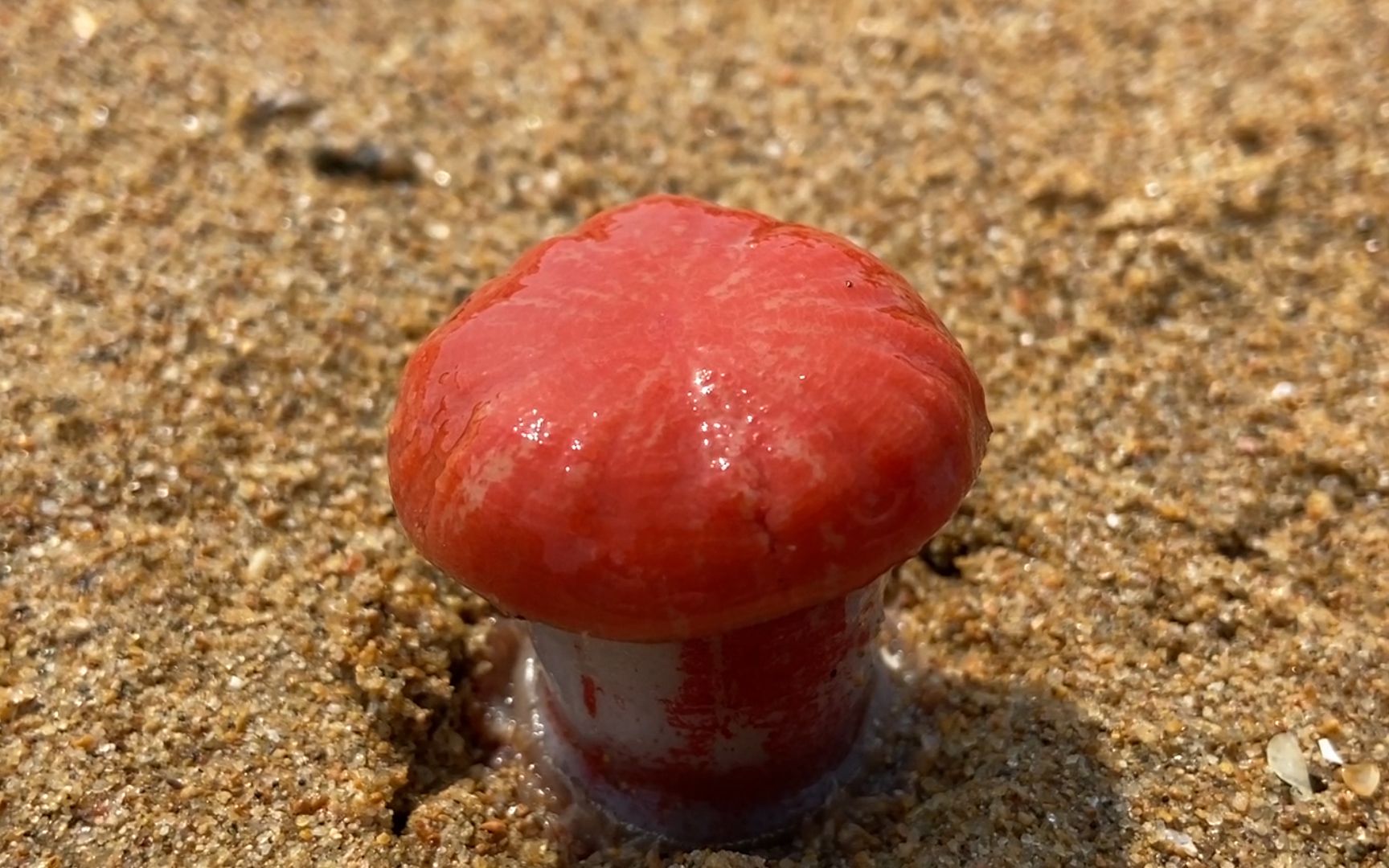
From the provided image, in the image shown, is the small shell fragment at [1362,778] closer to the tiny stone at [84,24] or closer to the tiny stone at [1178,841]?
the tiny stone at [1178,841]

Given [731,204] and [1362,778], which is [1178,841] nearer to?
[1362,778]

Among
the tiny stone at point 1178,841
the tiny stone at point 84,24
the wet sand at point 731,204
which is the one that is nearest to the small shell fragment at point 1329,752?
the wet sand at point 731,204

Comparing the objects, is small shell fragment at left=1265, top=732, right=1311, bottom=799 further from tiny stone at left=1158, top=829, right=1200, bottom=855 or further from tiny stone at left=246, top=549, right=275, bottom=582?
tiny stone at left=246, top=549, right=275, bottom=582

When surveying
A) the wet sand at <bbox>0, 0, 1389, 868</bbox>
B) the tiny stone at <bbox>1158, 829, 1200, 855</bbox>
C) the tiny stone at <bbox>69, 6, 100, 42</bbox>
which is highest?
the tiny stone at <bbox>69, 6, 100, 42</bbox>

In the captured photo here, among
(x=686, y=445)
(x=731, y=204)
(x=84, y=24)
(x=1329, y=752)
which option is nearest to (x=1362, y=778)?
(x=1329, y=752)

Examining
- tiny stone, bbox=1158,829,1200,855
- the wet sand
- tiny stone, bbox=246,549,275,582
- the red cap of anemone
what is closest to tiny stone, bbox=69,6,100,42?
the wet sand

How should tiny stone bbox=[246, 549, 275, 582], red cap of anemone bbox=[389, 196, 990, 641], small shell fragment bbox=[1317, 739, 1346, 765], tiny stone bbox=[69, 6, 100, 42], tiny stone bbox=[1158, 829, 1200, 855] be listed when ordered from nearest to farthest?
red cap of anemone bbox=[389, 196, 990, 641] → tiny stone bbox=[1158, 829, 1200, 855] → small shell fragment bbox=[1317, 739, 1346, 765] → tiny stone bbox=[246, 549, 275, 582] → tiny stone bbox=[69, 6, 100, 42]
